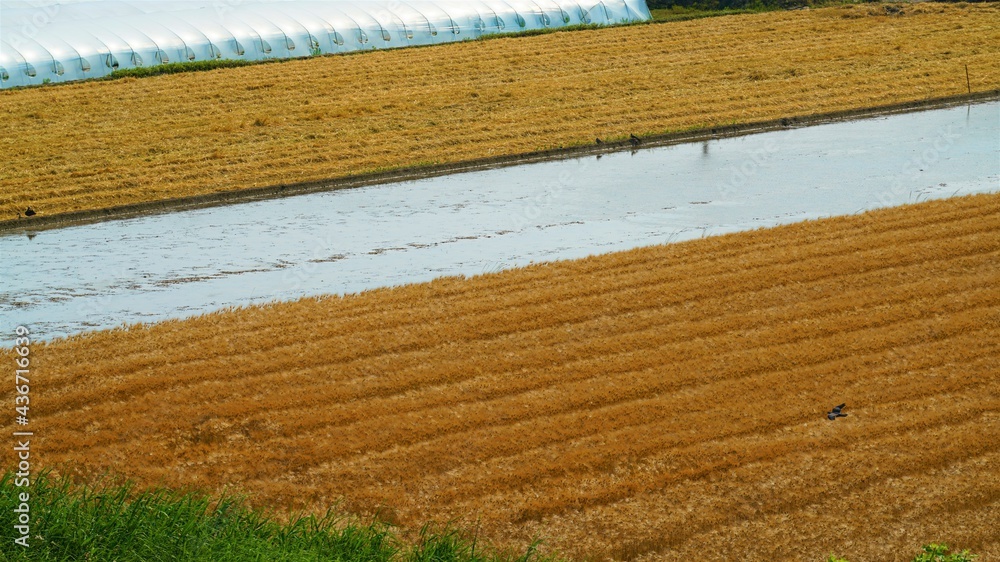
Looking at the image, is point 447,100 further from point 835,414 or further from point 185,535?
point 185,535

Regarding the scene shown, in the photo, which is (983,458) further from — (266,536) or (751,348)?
(266,536)

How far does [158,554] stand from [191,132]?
19.8m

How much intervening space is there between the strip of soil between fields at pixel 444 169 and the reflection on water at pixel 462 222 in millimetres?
531

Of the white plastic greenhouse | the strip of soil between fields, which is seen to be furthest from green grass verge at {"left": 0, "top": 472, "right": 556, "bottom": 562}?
the white plastic greenhouse

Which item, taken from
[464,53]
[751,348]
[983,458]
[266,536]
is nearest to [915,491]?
[983,458]

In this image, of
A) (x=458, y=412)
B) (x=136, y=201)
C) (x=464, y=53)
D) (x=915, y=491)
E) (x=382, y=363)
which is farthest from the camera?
(x=464, y=53)

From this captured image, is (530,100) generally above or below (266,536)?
below

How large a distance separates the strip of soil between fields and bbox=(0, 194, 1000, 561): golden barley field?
7.84 m

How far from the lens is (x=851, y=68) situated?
29.1 m

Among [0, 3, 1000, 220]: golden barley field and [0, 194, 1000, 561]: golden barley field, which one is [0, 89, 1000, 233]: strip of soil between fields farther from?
[0, 194, 1000, 561]: golden barley field

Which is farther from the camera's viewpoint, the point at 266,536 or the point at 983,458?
the point at 983,458

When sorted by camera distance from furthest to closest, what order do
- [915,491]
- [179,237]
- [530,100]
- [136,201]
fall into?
1. [530,100]
2. [136,201]
3. [179,237]
4. [915,491]

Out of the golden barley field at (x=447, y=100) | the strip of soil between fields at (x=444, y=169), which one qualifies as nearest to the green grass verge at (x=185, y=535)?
the strip of soil between fields at (x=444, y=169)

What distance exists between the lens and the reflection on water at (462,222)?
564 inches
